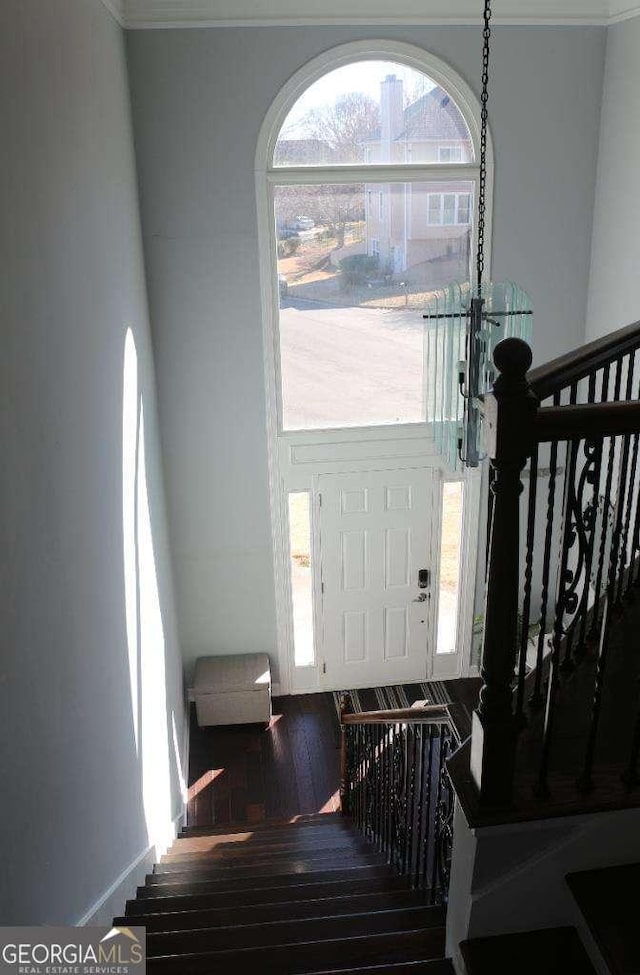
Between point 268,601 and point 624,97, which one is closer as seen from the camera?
point 624,97

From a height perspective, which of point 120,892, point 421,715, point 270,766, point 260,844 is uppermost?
point 421,715

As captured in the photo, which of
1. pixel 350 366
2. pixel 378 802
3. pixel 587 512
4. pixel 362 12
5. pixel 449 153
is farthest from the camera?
pixel 350 366

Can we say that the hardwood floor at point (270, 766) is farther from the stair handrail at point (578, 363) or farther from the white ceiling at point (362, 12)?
the white ceiling at point (362, 12)

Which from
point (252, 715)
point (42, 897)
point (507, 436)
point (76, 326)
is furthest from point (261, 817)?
point (507, 436)

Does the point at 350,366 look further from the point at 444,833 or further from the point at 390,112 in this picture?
the point at 444,833

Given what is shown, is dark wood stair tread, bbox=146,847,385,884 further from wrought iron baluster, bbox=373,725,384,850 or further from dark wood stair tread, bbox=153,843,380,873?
wrought iron baluster, bbox=373,725,384,850

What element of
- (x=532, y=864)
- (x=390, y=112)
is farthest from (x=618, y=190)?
(x=532, y=864)

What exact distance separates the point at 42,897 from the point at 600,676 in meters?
1.72

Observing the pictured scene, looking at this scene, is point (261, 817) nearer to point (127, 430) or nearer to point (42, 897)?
point (127, 430)

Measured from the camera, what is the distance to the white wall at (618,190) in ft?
17.5

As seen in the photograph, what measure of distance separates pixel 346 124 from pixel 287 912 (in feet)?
15.7

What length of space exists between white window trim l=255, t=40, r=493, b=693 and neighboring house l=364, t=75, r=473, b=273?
8 cm

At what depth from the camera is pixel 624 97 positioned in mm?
5410

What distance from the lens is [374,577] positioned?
6672mm
